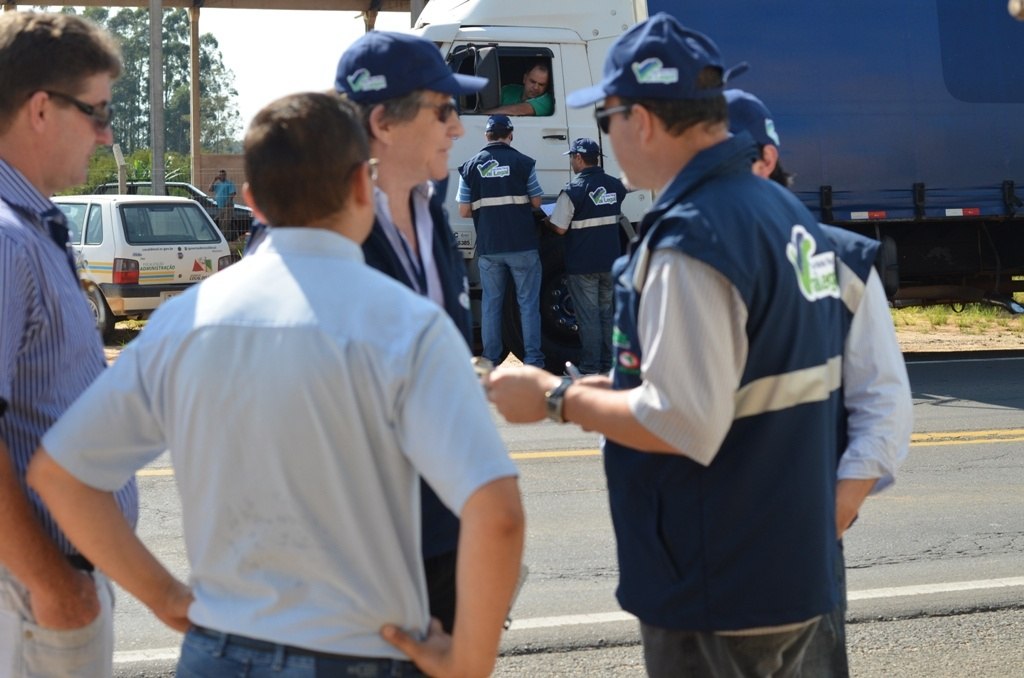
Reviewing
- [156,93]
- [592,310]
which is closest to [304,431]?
[592,310]

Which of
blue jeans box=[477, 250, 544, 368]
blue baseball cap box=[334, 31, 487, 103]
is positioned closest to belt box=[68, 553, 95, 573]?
blue baseball cap box=[334, 31, 487, 103]

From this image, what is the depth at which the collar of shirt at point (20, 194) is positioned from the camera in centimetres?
254

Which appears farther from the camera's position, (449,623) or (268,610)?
(449,623)

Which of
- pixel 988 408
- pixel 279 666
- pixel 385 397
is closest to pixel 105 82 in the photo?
pixel 385 397

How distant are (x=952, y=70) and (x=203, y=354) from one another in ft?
39.5

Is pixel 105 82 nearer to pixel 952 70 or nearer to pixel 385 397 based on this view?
pixel 385 397

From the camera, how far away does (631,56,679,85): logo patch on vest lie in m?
2.56

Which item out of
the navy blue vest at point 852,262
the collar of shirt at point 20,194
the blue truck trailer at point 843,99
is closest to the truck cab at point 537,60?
the blue truck trailer at point 843,99

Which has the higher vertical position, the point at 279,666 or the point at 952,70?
the point at 952,70

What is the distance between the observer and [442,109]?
305 cm

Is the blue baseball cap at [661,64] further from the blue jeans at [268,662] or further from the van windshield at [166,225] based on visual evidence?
the van windshield at [166,225]

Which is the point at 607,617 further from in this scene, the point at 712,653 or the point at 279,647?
the point at 279,647

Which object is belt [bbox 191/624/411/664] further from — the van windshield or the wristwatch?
the van windshield

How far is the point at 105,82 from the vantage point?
8.91 ft
